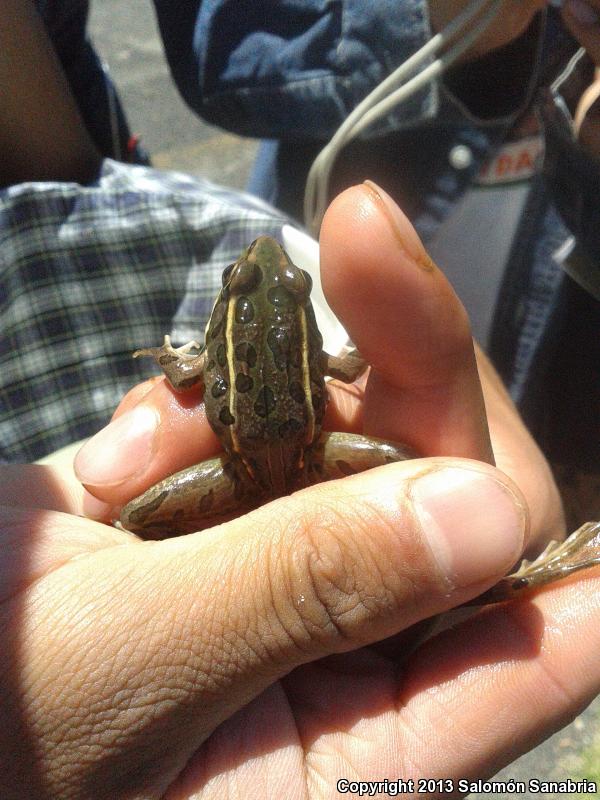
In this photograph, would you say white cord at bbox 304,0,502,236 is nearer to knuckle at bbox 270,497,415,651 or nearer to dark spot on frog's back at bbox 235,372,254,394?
dark spot on frog's back at bbox 235,372,254,394

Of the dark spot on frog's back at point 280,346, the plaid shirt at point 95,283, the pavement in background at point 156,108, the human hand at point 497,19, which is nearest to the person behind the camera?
the dark spot on frog's back at point 280,346

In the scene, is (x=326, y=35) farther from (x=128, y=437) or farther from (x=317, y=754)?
(x=317, y=754)

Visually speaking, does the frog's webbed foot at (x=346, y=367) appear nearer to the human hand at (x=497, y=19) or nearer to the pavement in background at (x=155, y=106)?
the human hand at (x=497, y=19)

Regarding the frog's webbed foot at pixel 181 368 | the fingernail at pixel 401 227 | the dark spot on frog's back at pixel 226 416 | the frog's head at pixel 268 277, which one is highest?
the fingernail at pixel 401 227

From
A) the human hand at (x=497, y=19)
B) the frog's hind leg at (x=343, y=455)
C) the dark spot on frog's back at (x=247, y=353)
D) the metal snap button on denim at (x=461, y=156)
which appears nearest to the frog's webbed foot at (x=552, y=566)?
the frog's hind leg at (x=343, y=455)

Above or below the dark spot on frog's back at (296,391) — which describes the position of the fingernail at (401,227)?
above

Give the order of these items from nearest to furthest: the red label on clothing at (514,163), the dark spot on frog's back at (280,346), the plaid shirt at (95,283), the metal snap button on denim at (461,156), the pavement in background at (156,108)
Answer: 1. the dark spot on frog's back at (280,346)
2. the plaid shirt at (95,283)
3. the metal snap button on denim at (461,156)
4. the red label on clothing at (514,163)
5. the pavement in background at (156,108)

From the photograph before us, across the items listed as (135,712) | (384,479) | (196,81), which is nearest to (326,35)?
(196,81)
